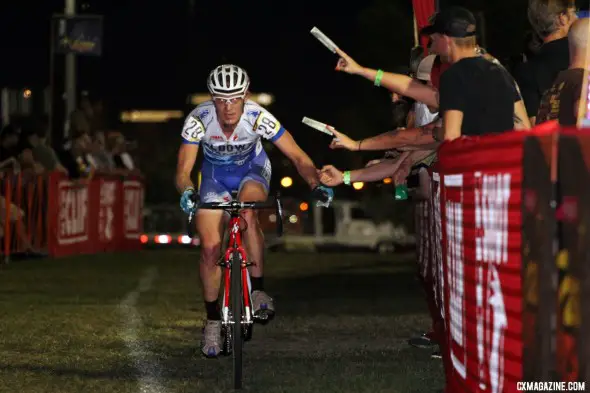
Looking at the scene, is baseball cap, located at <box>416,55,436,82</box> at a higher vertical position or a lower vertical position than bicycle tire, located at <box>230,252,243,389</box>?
higher

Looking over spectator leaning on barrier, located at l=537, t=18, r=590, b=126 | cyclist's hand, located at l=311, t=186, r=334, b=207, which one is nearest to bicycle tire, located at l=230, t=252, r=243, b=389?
cyclist's hand, located at l=311, t=186, r=334, b=207

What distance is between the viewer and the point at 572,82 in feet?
31.3

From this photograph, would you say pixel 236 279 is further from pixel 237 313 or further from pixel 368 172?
pixel 368 172

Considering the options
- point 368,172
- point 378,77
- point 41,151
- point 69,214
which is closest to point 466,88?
point 378,77

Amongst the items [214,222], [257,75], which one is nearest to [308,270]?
[214,222]

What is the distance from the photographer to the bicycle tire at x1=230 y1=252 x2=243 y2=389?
1006 cm

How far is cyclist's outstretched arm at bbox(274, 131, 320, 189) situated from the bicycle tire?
33.6 inches

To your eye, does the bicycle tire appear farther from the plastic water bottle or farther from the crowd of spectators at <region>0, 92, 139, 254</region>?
the crowd of spectators at <region>0, 92, 139, 254</region>

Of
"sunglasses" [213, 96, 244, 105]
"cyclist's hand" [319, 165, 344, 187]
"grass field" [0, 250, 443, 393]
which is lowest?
"grass field" [0, 250, 443, 393]

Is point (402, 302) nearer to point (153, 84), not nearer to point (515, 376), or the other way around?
point (515, 376)

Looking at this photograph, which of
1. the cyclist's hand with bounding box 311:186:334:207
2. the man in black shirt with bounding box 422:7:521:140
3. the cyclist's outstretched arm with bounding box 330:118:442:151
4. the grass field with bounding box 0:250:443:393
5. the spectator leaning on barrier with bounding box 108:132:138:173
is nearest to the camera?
the man in black shirt with bounding box 422:7:521:140

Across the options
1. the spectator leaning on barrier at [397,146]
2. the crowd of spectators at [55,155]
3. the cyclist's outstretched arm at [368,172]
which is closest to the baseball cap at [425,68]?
the spectator leaning on barrier at [397,146]

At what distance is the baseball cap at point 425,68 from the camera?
1195 centimetres

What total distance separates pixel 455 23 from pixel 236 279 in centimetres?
241
